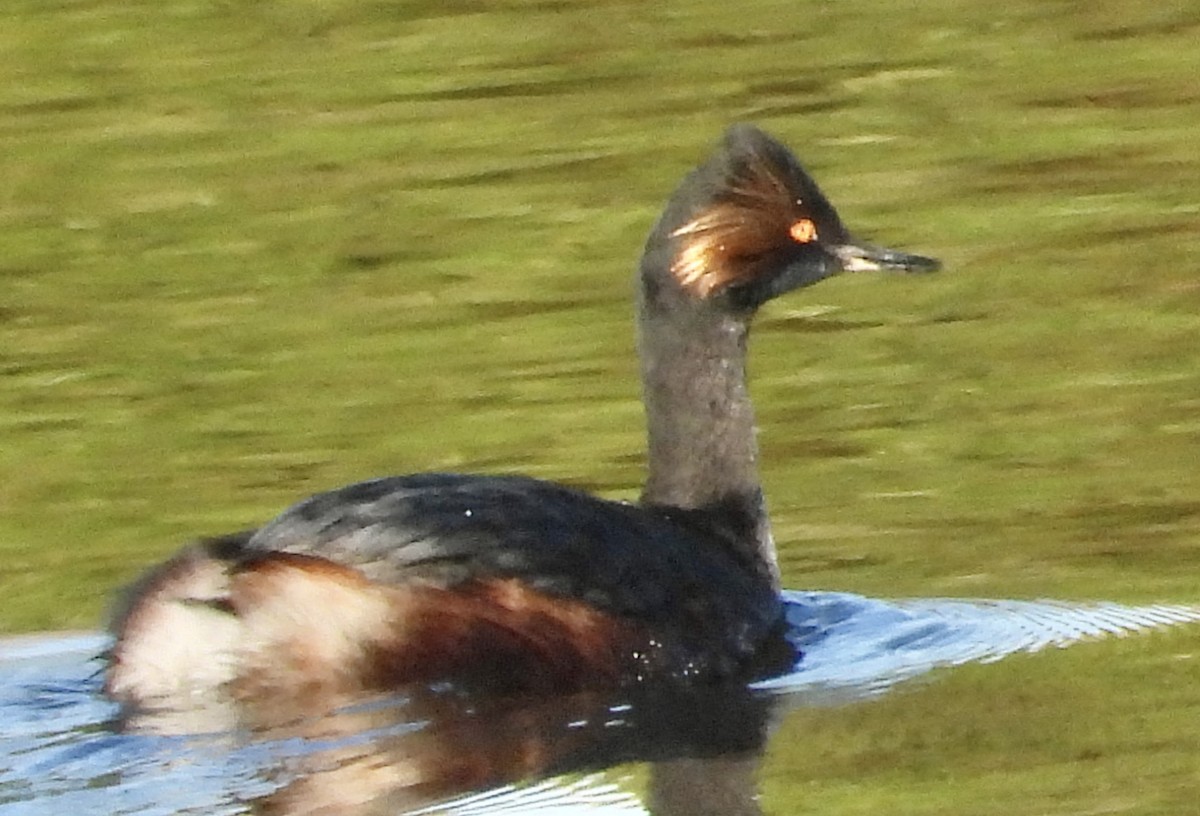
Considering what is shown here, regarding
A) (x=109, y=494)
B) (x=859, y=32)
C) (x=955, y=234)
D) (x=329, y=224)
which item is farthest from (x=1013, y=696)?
(x=859, y=32)

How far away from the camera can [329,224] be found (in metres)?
11.9

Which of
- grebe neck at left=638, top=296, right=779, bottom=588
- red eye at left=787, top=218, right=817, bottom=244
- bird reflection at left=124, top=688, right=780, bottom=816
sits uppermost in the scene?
red eye at left=787, top=218, right=817, bottom=244

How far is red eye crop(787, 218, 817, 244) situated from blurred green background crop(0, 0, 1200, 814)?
2.27 ft

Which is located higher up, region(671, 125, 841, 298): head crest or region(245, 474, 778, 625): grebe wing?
region(671, 125, 841, 298): head crest

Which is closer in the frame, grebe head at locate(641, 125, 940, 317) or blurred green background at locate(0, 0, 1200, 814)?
blurred green background at locate(0, 0, 1200, 814)

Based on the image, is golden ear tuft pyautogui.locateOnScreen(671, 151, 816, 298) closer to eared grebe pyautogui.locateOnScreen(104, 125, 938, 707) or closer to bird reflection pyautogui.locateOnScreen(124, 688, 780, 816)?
eared grebe pyautogui.locateOnScreen(104, 125, 938, 707)

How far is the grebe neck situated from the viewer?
344 inches

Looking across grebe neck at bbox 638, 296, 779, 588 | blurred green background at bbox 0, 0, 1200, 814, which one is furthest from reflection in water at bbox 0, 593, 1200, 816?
grebe neck at bbox 638, 296, 779, 588

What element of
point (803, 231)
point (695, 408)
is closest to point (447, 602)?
point (695, 408)

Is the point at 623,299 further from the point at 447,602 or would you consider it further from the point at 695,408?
the point at 447,602

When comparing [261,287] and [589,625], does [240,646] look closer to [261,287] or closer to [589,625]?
[589,625]

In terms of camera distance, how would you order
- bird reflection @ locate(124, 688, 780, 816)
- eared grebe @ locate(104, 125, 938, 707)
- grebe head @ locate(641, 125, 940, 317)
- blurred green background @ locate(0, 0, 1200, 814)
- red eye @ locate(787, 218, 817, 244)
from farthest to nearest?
red eye @ locate(787, 218, 817, 244) → grebe head @ locate(641, 125, 940, 317) → blurred green background @ locate(0, 0, 1200, 814) → eared grebe @ locate(104, 125, 938, 707) → bird reflection @ locate(124, 688, 780, 816)

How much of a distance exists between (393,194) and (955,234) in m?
1.98

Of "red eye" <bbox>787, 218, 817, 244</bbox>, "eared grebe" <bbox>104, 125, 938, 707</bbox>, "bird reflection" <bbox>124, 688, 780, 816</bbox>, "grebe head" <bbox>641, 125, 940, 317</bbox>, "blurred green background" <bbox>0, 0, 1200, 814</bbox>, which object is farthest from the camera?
"red eye" <bbox>787, 218, 817, 244</bbox>
